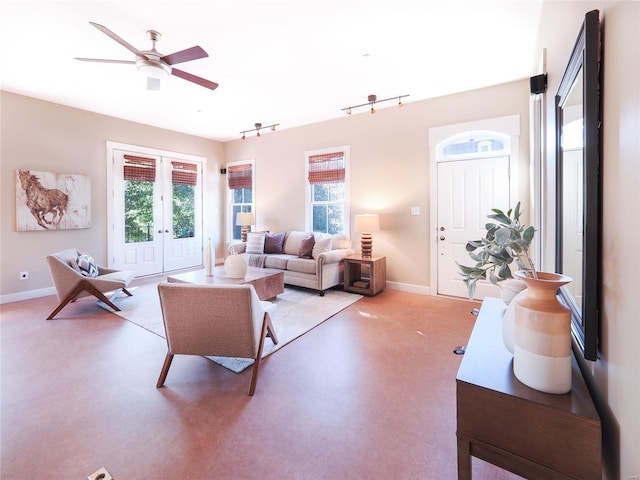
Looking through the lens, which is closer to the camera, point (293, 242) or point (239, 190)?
point (293, 242)

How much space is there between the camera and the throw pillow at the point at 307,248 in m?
5.00

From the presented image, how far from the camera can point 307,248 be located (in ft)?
16.5

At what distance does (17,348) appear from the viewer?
2.81 metres

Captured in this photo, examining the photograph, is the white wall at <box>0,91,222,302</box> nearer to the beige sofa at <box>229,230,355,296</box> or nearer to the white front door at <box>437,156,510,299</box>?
the beige sofa at <box>229,230,355,296</box>

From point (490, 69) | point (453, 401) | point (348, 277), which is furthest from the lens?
point (348, 277)

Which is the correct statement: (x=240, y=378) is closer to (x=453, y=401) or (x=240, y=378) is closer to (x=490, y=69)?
(x=453, y=401)

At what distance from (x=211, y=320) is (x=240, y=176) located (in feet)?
17.2

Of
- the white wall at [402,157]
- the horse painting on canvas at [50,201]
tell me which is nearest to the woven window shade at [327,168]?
the white wall at [402,157]

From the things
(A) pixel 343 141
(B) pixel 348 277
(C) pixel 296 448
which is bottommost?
(C) pixel 296 448

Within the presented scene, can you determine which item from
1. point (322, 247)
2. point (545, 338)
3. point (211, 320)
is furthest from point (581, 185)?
point (322, 247)

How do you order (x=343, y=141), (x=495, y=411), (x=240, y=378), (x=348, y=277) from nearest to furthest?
1. (x=495, y=411)
2. (x=240, y=378)
3. (x=348, y=277)
4. (x=343, y=141)

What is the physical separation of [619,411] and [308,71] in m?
3.81

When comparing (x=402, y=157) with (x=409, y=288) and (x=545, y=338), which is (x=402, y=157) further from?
(x=545, y=338)

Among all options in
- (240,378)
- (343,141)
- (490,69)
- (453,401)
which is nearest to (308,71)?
(343,141)
